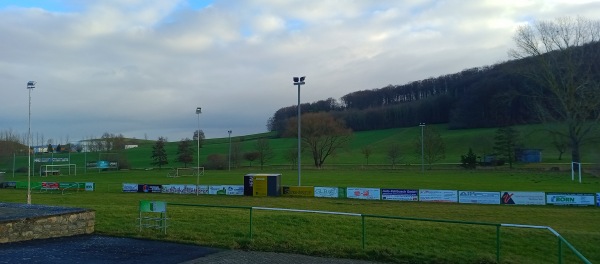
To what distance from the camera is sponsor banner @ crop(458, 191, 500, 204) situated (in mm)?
33625

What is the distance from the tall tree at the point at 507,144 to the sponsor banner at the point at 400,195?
168ft

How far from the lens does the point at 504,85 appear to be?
128 meters

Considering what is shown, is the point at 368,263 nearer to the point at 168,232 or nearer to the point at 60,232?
the point at 168,232

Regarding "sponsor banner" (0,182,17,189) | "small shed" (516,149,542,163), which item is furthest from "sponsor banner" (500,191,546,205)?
"small shed" (516,149,542,163)

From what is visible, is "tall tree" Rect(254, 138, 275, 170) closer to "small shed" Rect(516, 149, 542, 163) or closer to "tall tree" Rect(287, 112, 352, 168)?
"tall tree" Rect(287, 112, 352, 168)

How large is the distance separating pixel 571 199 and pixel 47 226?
29173mm

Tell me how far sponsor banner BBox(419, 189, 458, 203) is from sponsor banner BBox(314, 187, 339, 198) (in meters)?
6.69

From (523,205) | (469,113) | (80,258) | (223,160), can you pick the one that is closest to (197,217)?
(80,258)

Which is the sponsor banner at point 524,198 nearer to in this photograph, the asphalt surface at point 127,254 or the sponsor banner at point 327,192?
the sponsor banner at point 327,192

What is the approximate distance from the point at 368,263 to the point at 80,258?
6.74m

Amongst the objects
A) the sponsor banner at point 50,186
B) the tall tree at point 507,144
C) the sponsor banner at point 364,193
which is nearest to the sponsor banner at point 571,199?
the sponsor banner at point 364,193

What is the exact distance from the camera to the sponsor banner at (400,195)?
3623 centimetres

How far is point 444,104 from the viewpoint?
484ft

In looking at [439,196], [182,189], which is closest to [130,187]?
[182,189]
